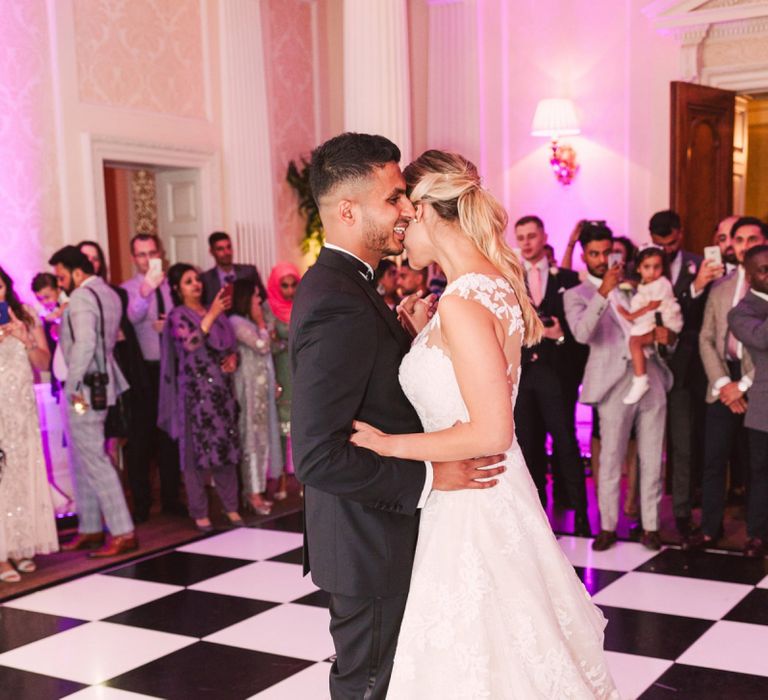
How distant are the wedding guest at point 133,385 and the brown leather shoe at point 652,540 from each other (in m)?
2.88

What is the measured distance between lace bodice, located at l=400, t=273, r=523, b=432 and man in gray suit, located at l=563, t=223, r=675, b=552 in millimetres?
2760

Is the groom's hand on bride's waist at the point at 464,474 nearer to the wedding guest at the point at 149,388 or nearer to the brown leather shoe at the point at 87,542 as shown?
the brown leather shoe at the point at 87,542

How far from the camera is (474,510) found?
232cm

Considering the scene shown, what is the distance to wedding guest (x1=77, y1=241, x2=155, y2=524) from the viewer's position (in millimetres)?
6129

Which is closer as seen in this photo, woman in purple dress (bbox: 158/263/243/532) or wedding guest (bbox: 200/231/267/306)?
woman in purple dress (bbox: 158/263/243/532)

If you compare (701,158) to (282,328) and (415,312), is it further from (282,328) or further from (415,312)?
(415,312)

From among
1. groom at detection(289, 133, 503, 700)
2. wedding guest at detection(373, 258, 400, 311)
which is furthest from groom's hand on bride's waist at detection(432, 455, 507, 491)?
wedding guest at detection(373, 258, 400, 311)

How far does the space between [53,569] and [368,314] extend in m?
3.63

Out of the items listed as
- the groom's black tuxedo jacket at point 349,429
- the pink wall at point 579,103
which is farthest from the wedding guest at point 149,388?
the groom's black tuxedo jacket at point 349,429

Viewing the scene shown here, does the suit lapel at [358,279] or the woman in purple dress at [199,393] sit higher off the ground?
the suit lapel at [358,279]

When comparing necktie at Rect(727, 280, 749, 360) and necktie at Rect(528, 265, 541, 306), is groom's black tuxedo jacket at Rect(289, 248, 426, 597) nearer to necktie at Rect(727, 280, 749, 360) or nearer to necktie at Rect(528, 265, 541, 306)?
necktie at Rect(727, 280, 749, 360)

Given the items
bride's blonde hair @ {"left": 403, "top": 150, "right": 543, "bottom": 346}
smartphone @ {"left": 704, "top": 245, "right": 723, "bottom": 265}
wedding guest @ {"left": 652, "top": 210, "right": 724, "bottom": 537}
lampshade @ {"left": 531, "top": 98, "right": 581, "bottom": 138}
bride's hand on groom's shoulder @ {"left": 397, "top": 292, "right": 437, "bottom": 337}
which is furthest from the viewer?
lampshade @ {"left": 531, "top": 98, "right": 581, "bottom": 138}

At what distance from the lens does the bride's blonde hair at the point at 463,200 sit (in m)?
2.33

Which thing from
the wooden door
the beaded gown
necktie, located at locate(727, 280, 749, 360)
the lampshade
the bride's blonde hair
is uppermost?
the lampshade
